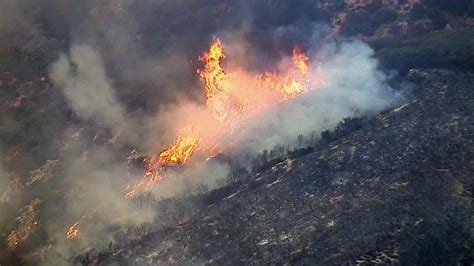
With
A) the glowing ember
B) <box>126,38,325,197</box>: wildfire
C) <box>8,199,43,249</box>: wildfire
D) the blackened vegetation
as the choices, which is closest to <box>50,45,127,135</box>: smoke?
<box>126,38,325,197</box>: wildfire

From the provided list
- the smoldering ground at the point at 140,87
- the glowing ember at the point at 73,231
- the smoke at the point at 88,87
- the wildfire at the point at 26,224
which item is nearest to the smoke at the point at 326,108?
the smoldering ground at the point at 140,87

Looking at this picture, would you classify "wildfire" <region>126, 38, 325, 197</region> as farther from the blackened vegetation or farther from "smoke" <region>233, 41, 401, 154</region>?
the blackened vegetation

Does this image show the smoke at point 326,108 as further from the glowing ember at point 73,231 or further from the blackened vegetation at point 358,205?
the glowing ember at point 73,231

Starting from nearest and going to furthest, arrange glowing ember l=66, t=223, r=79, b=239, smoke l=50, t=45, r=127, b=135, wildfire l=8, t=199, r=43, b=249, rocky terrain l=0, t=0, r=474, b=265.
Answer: rocky terrain l=0, t=0, r=474, b=265 → glowing ember l=66, t=223, r=79, b=239 → wildfire l=8, t=199, r=43, b=249 → smoke l=50, t=45, r=127, b=135

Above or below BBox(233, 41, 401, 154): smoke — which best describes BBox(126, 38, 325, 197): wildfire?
above

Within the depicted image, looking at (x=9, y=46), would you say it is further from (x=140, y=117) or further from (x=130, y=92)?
(x=140, y=117)

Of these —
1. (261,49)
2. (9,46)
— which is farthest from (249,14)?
(9,46)

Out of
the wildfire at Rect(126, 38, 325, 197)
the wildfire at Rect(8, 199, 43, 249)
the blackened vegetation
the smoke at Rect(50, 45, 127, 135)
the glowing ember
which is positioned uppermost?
the smoke at Rect(50, 45, 127, 135)
